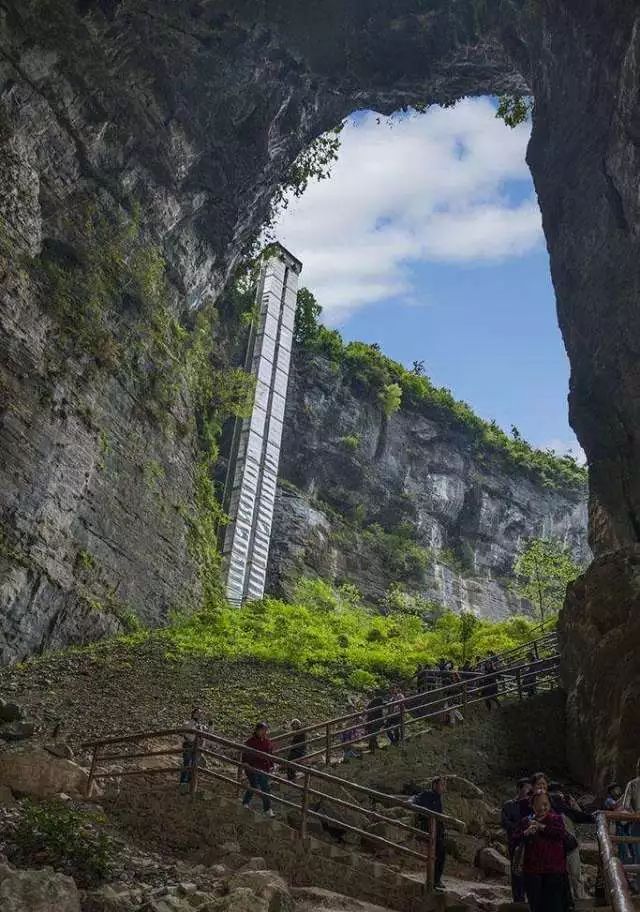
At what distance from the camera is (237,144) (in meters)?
27.8

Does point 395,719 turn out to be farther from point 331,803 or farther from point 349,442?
point 349,442

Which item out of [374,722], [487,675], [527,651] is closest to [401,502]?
[527,651]

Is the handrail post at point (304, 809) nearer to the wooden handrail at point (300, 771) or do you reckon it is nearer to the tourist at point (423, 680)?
the wooden handrail at point (300, 771)

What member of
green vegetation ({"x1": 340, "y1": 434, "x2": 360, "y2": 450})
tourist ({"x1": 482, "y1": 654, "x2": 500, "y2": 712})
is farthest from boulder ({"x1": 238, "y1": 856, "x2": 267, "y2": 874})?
green vegetation ({"x1": 340, "y1": 434, "x2": 360, "y2": 450})

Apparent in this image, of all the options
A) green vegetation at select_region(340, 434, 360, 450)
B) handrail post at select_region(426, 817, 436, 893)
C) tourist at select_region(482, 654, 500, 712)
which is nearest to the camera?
handrail post at select_region(426, 817, 436, 893)

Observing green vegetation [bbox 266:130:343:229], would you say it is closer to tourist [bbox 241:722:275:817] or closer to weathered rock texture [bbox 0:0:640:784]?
weathered rock texture [bbox 0:0:640:784]

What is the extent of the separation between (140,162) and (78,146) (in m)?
2.68

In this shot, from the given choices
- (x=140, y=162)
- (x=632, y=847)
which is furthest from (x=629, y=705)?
(x=140, y=162)

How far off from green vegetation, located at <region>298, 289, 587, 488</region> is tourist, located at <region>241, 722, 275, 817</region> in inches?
1151

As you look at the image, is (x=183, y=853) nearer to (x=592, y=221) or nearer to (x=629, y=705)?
(x=629, y=705)

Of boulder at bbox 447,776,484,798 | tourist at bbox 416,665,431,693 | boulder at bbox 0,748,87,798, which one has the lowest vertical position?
boulder at bbox 0,748,87,798

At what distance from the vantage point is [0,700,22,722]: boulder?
12.4 meters

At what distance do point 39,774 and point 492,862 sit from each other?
16.3 ft

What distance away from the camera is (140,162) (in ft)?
82.7
